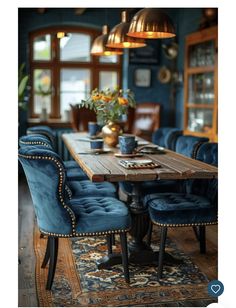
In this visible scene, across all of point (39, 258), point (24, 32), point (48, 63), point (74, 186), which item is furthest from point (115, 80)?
point (39, 258)

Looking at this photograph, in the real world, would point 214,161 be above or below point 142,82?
below

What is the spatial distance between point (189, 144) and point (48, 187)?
1.56 metres

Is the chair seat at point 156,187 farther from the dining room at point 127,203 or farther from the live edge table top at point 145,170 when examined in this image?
the live edge table top at point 145,170

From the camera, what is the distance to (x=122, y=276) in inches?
122

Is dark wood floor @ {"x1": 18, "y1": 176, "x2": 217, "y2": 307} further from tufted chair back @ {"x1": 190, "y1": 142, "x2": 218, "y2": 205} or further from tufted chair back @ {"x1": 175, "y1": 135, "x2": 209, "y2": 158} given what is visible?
tufted chair back @ {"x1": 175, "y1": 135, "x2": 209, "y2": 158}

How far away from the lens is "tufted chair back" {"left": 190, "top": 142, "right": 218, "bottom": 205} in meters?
3.40

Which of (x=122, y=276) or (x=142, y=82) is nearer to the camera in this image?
(x=122, y=276)

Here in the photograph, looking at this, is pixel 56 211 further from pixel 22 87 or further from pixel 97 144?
pixel 22 87

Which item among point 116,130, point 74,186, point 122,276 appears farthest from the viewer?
point 116,130

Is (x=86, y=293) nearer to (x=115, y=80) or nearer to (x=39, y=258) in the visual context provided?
(x=39, y=258)

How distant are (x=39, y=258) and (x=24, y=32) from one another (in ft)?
14.1

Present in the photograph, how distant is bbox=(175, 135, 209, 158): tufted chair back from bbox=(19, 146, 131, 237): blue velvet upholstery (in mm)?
1046

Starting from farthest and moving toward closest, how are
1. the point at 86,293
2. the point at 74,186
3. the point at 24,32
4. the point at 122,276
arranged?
the point at 24,32, the point at 74,186, the point at 122,276, the point at 86,293

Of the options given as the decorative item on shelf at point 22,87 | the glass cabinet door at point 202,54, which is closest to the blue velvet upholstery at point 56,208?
the decorative item on shelf at point 22,87
